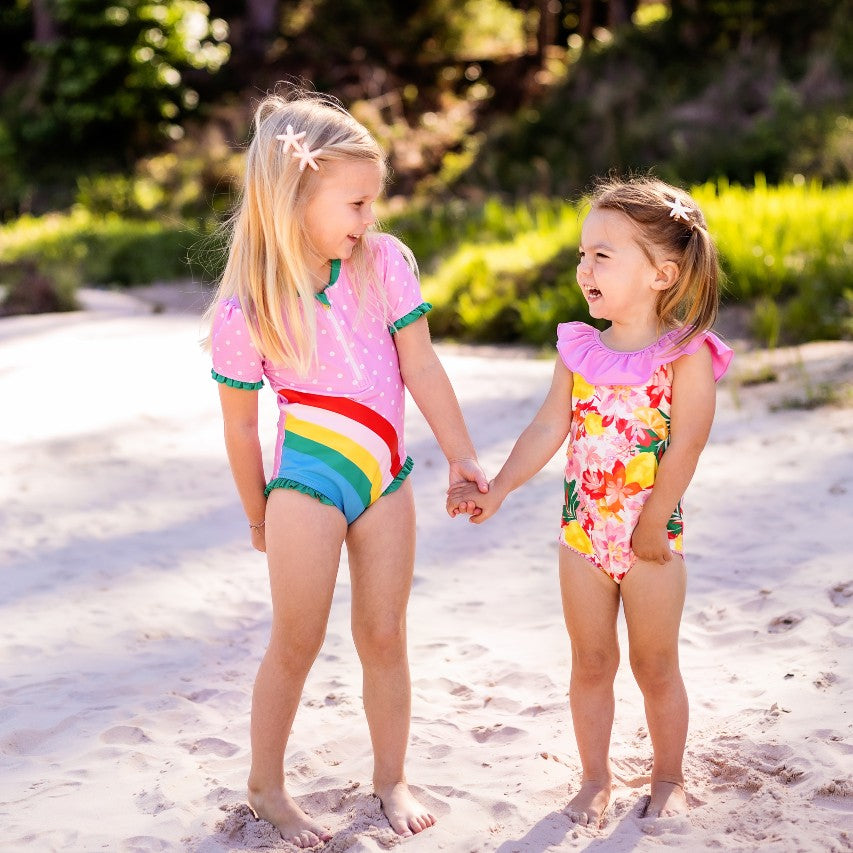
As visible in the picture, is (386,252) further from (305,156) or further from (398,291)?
(305,156)

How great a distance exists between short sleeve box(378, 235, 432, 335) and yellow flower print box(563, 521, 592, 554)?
603 mm

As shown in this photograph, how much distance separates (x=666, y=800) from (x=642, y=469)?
0.78 meters

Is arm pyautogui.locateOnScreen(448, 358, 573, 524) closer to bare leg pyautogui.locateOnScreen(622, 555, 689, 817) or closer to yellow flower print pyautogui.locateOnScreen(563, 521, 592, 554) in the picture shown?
yellow flower print pyautogui.locateOnScreen(563, 521, 592, 554)

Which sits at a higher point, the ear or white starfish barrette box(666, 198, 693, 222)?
white starfish barrette box(666, 198, 693, 222)

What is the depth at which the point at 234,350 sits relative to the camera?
8.58 ft

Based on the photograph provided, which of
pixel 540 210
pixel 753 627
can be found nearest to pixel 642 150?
pixel 540 210

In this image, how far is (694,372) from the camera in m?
2.58

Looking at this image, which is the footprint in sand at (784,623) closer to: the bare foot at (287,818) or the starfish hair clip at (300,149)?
the bare foot at (287,818)

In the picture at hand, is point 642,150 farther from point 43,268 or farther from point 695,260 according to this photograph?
point 695,260

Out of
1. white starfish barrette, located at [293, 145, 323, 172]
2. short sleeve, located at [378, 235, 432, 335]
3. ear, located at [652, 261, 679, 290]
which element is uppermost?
white starfish barrette, located at [293, 145, 323, 172]

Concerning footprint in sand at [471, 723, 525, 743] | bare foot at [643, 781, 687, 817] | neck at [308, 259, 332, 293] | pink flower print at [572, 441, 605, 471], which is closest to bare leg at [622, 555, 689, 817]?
bare foot at [643, 781, 687, 817]

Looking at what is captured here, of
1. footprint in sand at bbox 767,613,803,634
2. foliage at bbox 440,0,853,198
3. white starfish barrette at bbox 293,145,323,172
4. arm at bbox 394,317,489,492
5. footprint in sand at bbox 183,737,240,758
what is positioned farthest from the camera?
foliage at bbox 440,0,853,198

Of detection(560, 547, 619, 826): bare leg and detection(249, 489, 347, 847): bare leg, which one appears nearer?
detection(249, 489, 347, 847): bare leg

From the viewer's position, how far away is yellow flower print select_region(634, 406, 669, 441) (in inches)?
102
